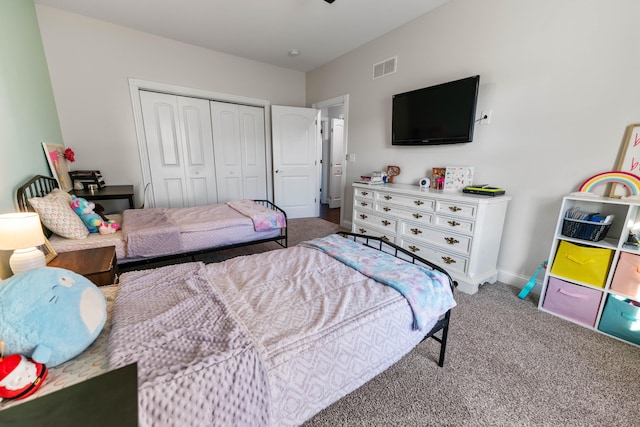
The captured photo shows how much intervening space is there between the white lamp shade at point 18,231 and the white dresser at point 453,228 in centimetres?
277

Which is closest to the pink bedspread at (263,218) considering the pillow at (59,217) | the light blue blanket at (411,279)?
the light blue blanket at (411,279)

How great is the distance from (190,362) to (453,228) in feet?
7.48

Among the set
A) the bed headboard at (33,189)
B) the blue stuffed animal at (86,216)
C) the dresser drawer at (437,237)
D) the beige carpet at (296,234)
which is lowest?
the beige carpet at (296,234)

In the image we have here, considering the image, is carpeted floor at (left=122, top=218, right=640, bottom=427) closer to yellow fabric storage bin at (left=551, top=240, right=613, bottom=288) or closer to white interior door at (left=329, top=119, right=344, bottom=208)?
yellow fabric storage bin at (left=551, top=240, right=613, bottom=288)

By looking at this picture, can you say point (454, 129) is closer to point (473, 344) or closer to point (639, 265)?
point (639, 265)

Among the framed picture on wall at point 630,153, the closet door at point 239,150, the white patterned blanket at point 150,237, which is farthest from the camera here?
the closet door at point 239,150

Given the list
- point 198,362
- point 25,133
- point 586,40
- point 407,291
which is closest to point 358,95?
point 586,40

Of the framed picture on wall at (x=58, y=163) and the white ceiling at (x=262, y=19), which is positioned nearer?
the framed picture on wall at (x=58, y=163)

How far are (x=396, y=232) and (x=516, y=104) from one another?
161 centimetres

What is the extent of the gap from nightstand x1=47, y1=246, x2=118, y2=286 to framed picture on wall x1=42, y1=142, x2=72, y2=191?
1.42 meters

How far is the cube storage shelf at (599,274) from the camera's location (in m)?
1.65

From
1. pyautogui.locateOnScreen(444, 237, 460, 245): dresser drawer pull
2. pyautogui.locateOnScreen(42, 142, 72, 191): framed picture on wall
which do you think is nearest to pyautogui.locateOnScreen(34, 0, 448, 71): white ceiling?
pyautogui.locateOnScreen(42, 142, 72, 191): framed picture on wall

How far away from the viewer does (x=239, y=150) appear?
434 centimetres

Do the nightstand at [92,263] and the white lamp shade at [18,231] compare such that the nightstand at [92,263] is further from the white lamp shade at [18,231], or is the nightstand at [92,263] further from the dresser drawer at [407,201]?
the dresser drawer at [407,201]
